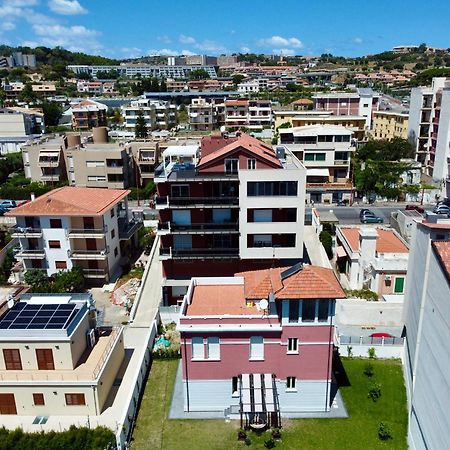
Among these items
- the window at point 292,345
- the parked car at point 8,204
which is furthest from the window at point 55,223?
the parked car at point 8,204

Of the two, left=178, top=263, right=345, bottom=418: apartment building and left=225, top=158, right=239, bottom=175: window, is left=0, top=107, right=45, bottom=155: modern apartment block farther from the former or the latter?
left=178, top=263, right=345, bottom=418: apartment building

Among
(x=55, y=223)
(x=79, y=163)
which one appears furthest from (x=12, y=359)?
(x=79, y=163)

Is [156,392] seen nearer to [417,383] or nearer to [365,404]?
[365,404]

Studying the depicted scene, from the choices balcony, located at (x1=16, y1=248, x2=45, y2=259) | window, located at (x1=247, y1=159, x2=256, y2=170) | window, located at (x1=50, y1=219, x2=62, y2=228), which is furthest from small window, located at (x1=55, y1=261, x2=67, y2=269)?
window, located at (x1=247, y1=159, x2=256, y2=170)

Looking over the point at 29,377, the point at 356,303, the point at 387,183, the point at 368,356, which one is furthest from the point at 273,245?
the point at 387,183

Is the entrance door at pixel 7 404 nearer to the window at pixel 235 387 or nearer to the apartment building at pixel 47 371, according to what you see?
the apartment building at pixel 47 371
